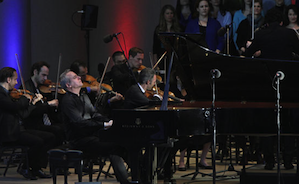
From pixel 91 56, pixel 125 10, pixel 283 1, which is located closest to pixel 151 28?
pixel 125 10

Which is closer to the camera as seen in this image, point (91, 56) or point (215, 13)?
point (215, 13)

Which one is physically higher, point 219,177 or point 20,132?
point 20,132

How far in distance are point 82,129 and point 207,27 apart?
10.8 feet

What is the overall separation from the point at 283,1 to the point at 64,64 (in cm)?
388

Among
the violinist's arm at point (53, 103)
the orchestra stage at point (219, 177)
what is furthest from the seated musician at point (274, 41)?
the violinist's arm at point (53, 103)

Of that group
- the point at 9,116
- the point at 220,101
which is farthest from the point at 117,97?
the point at 220,101

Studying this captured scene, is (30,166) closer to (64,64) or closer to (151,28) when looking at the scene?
(64,64)

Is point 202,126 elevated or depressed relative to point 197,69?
depressed

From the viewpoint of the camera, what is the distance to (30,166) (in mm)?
6137

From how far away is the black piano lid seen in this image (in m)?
4.91

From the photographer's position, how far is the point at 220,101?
214 inches

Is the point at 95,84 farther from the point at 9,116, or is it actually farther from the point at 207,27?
the point at 207,27

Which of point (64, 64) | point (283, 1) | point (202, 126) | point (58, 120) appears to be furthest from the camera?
point (64, 64)

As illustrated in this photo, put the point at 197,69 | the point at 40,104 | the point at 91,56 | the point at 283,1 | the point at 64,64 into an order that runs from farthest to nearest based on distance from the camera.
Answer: the point at 91,56, the point at 64,64, the point at 283,1, the point at 40,104, the point at 197,69
